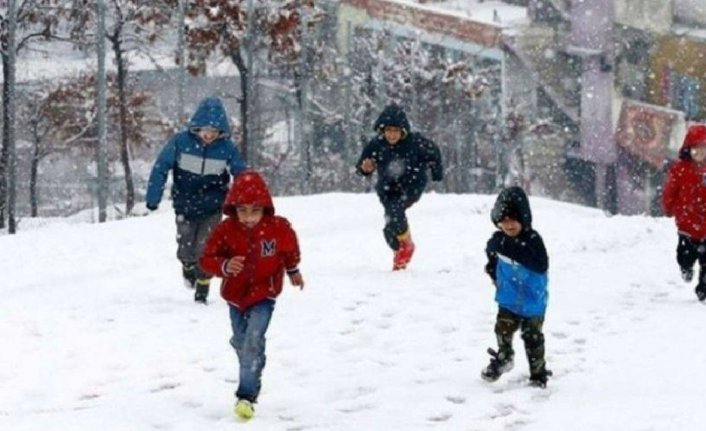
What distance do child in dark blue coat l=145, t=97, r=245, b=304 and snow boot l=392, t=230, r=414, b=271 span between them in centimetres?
249

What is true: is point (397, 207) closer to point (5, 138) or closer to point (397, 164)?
point (397, 164)

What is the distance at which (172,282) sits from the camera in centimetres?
1183

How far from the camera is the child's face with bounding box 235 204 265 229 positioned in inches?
255

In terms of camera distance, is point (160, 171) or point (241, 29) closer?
point (160, 171)

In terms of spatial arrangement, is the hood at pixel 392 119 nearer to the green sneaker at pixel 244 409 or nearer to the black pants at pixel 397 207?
the black pants at pixel 397 207

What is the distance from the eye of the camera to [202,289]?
10234 mm

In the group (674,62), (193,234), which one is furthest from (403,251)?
(674,62)

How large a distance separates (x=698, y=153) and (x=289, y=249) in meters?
4.86

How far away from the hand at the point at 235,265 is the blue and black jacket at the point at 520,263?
1575 millimetres

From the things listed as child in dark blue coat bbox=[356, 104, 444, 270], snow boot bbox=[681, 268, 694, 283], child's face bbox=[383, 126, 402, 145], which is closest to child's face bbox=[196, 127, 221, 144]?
child in dark blue coat bbox=[356, 104, 444, 270]

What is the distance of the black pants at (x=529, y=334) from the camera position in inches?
277

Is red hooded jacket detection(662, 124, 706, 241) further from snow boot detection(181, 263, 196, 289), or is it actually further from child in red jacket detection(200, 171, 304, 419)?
child in red jacket detection(200, 171, 304, 419)

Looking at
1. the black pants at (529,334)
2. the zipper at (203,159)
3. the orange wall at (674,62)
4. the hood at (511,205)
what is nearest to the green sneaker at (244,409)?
the black pants at (529,334)

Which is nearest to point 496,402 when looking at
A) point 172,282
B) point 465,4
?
point 172,282
